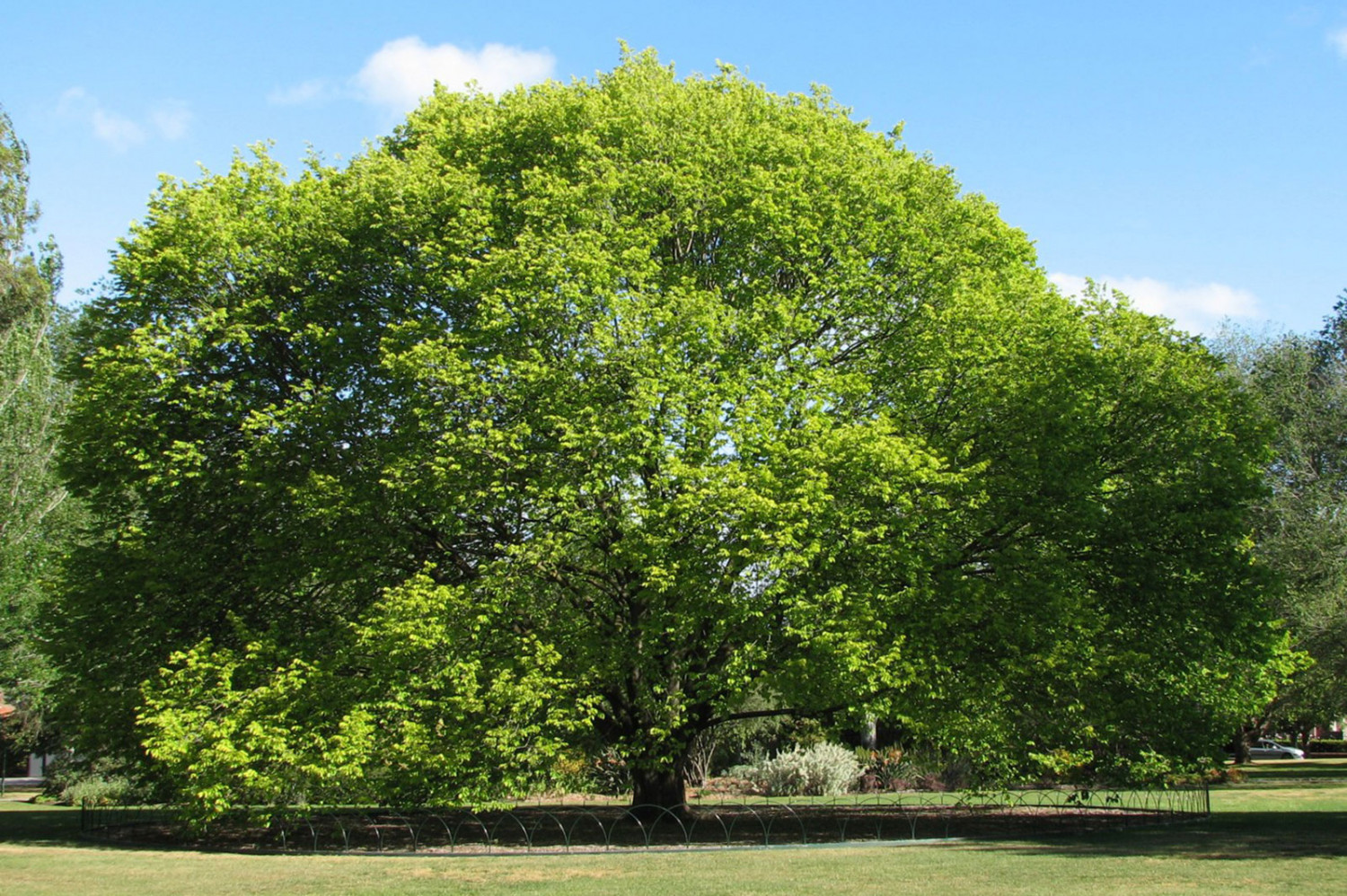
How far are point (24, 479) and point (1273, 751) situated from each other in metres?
76.2

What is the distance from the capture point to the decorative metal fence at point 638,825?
20375mm

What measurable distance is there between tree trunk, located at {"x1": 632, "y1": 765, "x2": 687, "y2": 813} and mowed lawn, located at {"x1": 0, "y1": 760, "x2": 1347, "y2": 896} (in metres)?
4.40

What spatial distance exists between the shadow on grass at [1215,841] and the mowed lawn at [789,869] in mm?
32

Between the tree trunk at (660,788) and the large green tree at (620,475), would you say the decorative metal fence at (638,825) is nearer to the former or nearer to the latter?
the tree trunk at (660,788)

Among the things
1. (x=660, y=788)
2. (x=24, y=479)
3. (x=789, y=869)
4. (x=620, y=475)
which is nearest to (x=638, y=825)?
(x=660, y=788)

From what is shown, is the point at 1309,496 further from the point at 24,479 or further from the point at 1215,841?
the point at 24,479

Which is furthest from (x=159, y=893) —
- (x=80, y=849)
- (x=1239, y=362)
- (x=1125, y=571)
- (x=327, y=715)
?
(x=1239, y=362)

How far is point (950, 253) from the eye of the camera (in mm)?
22938

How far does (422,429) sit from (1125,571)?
13.8 meters

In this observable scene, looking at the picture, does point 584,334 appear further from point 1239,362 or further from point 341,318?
point 1239,362

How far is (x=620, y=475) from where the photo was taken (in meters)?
20.4

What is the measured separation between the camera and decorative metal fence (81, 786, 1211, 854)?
2038 cm

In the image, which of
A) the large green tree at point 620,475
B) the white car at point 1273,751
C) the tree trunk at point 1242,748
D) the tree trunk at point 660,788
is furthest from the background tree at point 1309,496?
the white car at point 1273,751

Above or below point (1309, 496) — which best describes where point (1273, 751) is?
below
